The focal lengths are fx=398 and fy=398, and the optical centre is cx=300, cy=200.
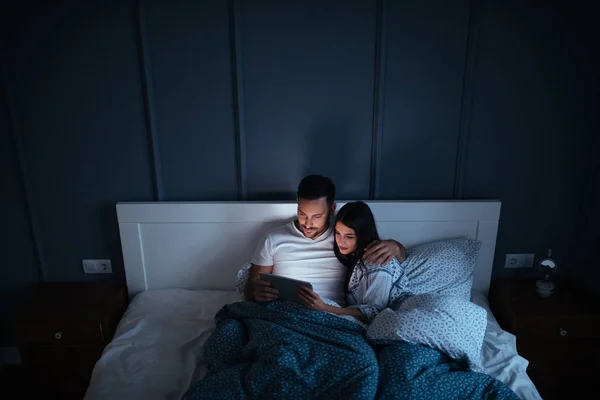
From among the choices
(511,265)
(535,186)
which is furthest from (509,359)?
(535,186)

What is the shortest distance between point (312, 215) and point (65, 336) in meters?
1.29

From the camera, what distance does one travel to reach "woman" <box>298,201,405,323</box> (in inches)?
64.0

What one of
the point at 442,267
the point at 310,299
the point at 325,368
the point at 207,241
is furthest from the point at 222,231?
the point at 442,267

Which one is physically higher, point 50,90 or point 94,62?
point 94,62

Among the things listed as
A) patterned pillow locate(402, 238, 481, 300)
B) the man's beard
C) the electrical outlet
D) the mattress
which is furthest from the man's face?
the electrical outlet

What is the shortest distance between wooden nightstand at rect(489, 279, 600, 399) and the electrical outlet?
0.75 ft

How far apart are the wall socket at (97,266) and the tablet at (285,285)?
1006 millimetres

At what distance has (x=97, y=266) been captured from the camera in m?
2.16

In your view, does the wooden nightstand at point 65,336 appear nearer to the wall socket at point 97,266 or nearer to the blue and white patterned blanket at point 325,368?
the wall socket at point 97,266

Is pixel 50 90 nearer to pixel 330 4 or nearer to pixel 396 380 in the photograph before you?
pixel 330 4

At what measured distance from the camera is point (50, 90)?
1.93 meters

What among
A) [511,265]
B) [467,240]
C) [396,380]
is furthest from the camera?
[511,265]

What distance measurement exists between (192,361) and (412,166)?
54.5 inches

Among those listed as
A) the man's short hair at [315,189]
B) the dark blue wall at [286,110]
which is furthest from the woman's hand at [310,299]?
the dark blue wall at [286,110]
